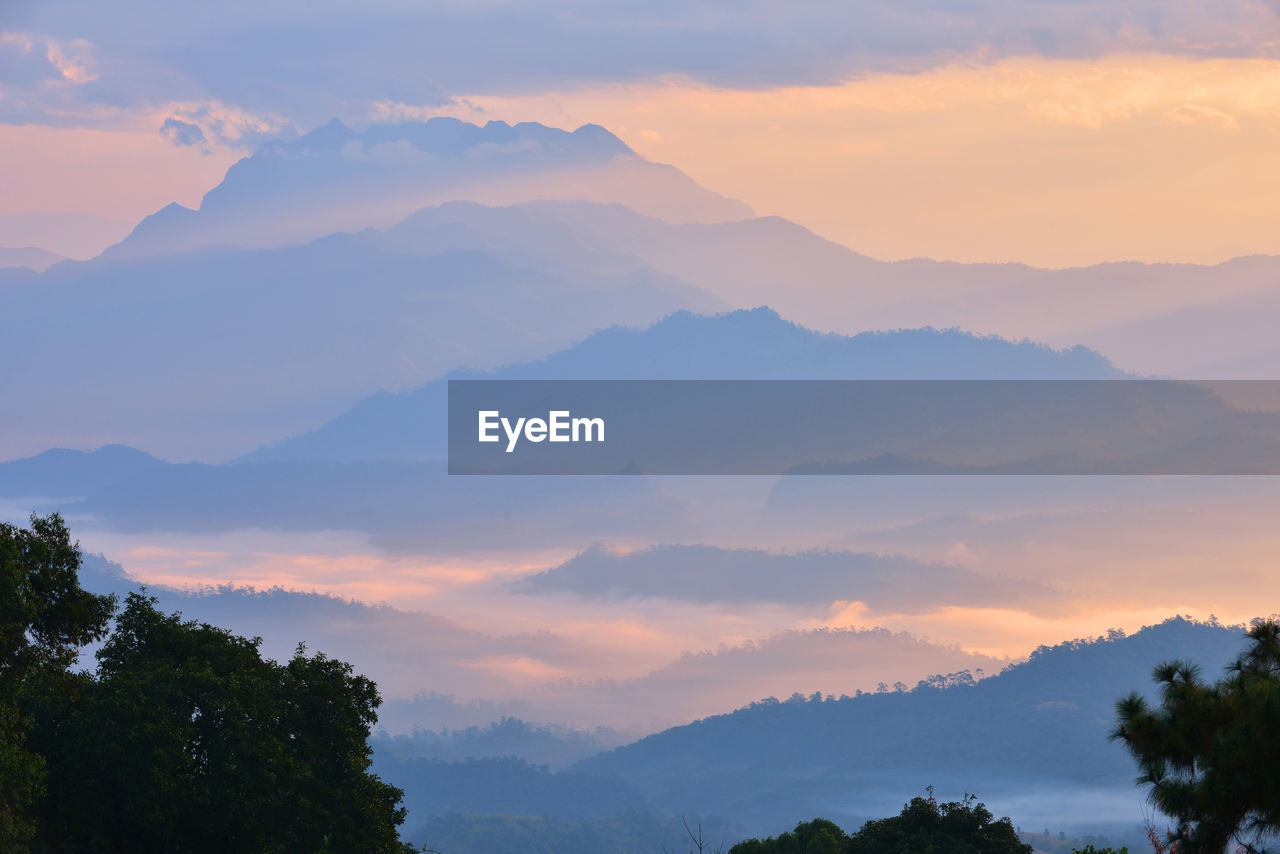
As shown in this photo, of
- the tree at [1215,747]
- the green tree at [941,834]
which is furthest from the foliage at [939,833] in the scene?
the tree at [1215,747]

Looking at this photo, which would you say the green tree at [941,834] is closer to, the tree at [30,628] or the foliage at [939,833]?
the foliage at [939,833]

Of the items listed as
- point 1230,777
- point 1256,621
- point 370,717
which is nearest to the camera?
point 1230,777

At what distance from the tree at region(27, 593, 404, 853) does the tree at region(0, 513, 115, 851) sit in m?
1.90

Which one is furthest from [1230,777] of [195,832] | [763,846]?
[763,846]

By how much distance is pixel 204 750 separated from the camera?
53.2 meters

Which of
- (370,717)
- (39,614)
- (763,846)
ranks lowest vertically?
(763,846)

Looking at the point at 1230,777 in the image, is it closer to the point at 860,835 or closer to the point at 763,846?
the point at 860,835

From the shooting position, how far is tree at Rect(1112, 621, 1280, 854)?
36531 millimetres

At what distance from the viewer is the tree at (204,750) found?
50.8 meters

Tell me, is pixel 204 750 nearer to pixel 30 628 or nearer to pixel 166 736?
pixel 166 736

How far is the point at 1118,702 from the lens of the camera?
40000 millimetres

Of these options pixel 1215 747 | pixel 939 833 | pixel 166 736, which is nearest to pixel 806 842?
pixel 939 833

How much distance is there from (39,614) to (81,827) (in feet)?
38.5

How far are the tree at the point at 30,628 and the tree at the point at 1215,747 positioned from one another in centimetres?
3510
